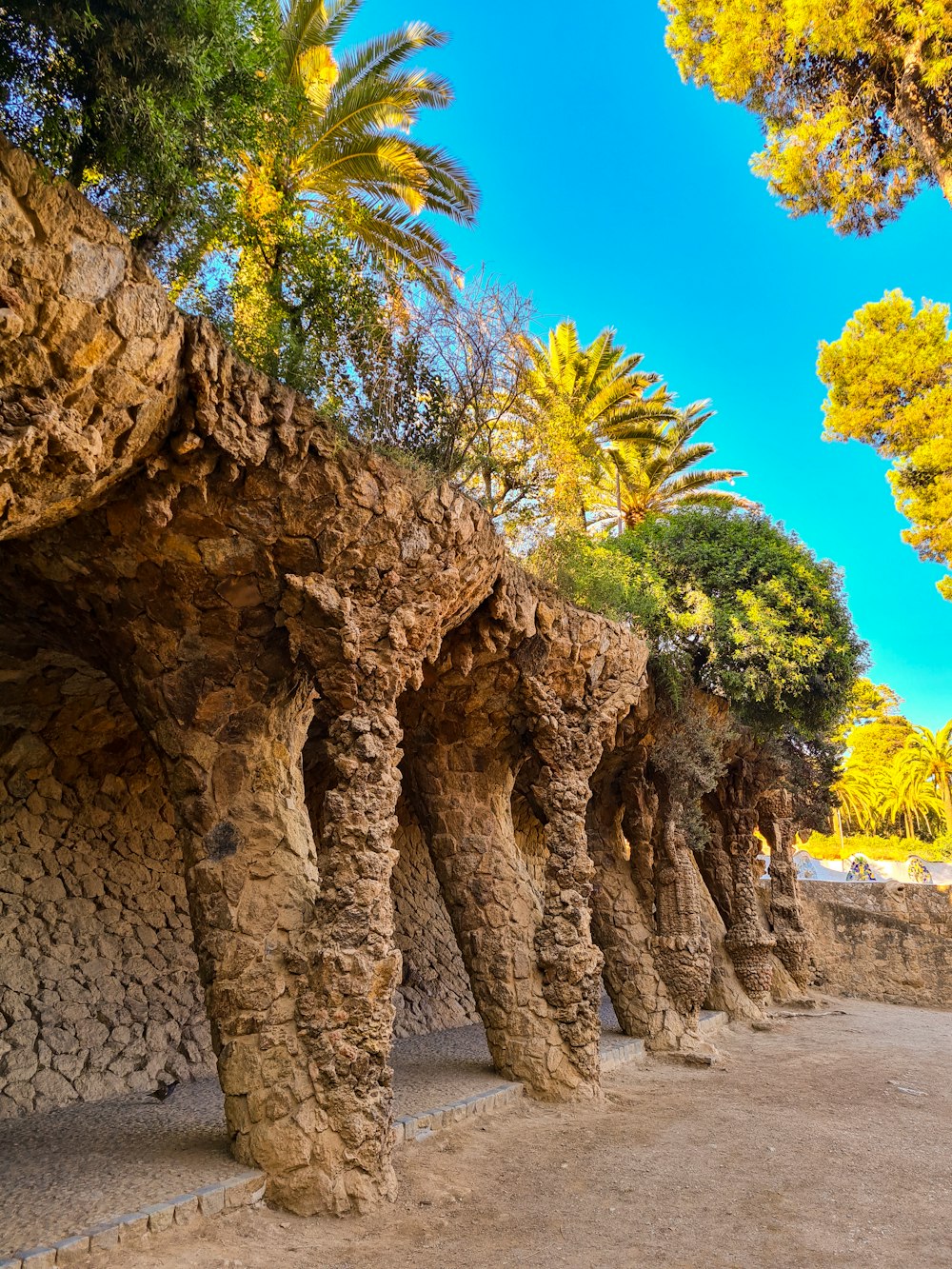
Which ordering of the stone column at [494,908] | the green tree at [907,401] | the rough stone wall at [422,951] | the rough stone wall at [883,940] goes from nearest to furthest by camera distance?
the stone column at [494,908], the rough stone wall at [422,951], the green tree at [907,401], the rough stone wall at [883,940]

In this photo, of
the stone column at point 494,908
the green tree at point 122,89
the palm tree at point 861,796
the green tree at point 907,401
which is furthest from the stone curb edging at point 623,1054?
the palm tree at point 861,796

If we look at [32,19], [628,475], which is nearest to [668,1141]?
[32,19]

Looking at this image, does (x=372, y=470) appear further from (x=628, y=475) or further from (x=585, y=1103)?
(x=628, y=475)

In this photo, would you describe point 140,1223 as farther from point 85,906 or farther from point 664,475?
point 664,475

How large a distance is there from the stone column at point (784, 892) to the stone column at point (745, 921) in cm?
133

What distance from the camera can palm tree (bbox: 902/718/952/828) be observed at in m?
36.7

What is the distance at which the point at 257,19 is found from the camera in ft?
18.4

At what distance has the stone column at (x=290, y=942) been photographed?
5.73 m

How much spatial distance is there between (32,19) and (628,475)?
18.7 m

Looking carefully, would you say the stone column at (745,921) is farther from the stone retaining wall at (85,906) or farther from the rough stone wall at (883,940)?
the stone retaining wall at (85,906)

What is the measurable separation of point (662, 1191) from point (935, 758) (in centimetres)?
3573

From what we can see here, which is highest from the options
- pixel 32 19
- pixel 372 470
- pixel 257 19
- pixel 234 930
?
pixel 257 19

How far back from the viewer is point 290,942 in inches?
242

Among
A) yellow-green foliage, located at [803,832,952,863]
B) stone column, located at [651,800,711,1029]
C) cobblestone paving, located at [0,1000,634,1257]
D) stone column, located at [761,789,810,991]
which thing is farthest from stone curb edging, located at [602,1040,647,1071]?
yellow-green foliage, located at [803,832,952,863]
